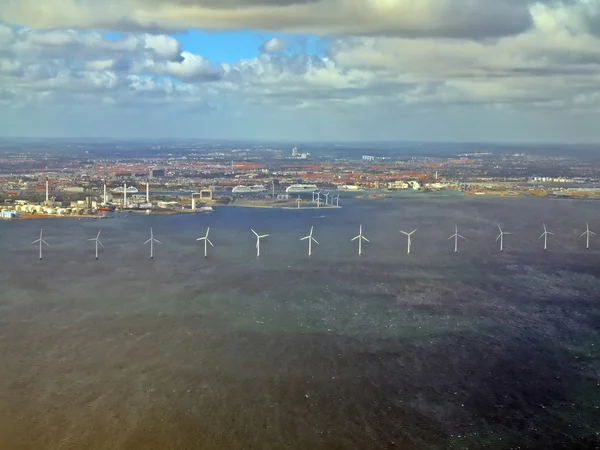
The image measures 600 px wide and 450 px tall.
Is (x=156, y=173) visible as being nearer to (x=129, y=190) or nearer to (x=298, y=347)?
(x=129, y=190)

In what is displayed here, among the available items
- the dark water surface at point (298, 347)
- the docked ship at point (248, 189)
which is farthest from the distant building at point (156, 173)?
the dark water surface at point (298, 347)

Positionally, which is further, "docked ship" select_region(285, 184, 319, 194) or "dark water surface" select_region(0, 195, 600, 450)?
"docked ship" select_region(285, 184, 319, 194)

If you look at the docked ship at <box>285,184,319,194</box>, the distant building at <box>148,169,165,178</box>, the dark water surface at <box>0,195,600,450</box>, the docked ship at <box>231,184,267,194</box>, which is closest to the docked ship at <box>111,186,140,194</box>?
the docked ship at <box>231,184,267,194</box>

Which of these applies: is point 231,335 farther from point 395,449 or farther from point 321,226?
point 321,226

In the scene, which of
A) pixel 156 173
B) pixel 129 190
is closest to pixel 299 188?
pixel 129 190

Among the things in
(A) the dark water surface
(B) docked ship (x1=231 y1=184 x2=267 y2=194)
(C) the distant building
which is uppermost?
(C) the distant building

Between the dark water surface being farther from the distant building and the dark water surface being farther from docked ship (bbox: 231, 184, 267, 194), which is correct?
the distant building
